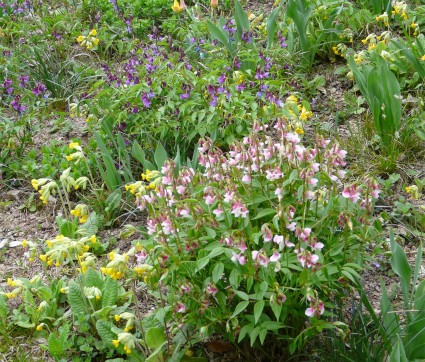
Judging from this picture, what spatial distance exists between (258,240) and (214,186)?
27 centimetres

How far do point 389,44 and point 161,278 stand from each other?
2666mm

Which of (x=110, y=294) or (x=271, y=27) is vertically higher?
(x=271, y=27)

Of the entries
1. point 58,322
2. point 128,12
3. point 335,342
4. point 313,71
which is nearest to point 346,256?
point 335,342

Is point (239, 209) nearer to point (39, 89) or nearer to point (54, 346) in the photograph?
point (54, 346)

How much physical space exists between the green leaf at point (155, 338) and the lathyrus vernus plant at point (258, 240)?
0.10 m

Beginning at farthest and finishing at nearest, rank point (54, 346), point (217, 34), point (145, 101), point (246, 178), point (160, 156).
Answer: point (217, 34) < point (145, 101) < point (160, 156) < point (54, 346) < point (246, 178)

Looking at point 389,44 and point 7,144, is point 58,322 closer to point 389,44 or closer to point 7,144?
point 7,144

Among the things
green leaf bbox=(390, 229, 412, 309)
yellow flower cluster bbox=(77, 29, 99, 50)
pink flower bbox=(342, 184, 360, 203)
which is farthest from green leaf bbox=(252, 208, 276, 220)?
yellow flower cluster bbox=(77, 29, 99, 50)

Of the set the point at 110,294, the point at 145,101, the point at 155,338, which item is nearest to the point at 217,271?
the point at 155,338

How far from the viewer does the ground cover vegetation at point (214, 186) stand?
187cm

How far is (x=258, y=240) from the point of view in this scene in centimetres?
181

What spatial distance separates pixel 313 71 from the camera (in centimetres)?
412

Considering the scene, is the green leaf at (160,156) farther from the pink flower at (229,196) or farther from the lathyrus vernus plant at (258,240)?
the pink flower at (229,196)

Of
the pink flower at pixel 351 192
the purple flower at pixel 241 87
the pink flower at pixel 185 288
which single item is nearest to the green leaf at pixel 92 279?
the pink flower at pixel 185 288
